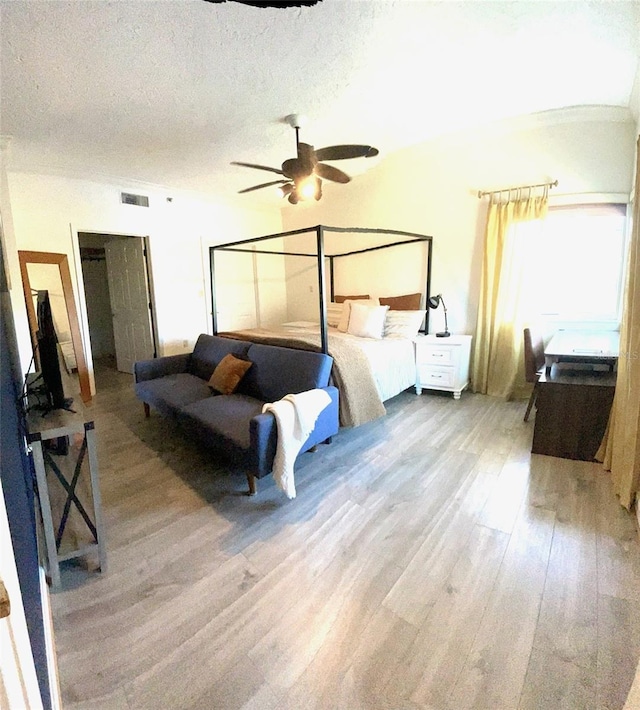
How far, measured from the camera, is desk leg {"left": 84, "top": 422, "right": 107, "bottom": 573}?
1.53m

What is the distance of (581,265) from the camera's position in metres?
3.60

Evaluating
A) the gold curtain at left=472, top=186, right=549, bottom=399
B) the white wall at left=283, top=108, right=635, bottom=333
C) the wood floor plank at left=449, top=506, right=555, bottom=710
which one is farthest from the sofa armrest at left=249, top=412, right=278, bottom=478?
the white wall at left=283, top=108, right=635, bottom=333

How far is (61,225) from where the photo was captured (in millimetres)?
4051

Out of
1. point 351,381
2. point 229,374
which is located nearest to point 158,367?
point 229,374

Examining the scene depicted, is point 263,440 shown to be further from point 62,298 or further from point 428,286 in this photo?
point 62,298

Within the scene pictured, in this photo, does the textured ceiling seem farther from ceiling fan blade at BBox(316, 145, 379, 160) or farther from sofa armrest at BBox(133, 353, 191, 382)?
sofa armrest at BBox(133, 353, 191, 382)

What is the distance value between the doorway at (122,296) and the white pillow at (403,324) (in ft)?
10.9

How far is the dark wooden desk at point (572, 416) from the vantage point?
96.0 inches

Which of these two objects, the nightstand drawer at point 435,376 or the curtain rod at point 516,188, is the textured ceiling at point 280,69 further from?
the nightstand drawer at point 435,376

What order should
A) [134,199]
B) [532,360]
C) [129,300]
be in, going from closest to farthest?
[532,360] < [134,199] < [129,300]

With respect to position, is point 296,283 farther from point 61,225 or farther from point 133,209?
point 61,225

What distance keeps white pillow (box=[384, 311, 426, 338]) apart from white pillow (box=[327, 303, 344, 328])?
78 centimetres

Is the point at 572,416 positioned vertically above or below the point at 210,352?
below

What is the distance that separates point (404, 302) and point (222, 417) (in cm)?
297
